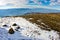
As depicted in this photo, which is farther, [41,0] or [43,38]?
[41,0]

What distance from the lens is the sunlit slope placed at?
7.25 ft

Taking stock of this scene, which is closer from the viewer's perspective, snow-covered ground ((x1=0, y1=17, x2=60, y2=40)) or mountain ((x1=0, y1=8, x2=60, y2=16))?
snow-covered ground ((x1=0, y1=17, x2=60, y2=40))

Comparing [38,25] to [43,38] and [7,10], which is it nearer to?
[43,38]

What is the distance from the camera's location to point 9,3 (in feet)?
7.42

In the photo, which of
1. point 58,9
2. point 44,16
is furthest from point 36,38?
point 58,9

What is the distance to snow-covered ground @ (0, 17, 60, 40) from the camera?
215 cm

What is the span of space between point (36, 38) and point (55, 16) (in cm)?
44

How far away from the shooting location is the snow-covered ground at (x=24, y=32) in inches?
84.5

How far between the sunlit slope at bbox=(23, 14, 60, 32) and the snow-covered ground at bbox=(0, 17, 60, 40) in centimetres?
6

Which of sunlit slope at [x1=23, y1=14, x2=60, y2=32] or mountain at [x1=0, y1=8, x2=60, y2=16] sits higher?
mountain at [x1=0, y1=8, x2=60, y2=16]

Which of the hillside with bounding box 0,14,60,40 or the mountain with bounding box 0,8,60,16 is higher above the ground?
the mountain with bounding box 0,8,60,16

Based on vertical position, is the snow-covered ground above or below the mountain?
below

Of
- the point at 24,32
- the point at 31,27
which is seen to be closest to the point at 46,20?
the point at 31,27

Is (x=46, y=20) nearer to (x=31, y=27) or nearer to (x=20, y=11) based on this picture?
(x=31, y=27)
